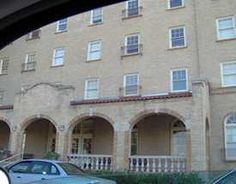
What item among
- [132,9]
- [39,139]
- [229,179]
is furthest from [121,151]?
[229,179]

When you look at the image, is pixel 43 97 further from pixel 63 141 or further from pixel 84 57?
pixel 84 57

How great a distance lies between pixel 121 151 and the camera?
20656 millimetres

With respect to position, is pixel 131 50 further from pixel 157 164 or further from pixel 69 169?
pixel 69 169

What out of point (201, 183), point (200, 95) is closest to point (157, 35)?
point (200, 95)

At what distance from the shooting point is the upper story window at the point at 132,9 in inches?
1124

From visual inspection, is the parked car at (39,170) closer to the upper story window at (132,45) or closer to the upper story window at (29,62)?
the upper story window at (132,45)

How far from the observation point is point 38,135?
28766mm

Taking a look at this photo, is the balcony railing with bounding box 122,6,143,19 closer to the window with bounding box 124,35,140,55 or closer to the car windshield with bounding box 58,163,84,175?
the window with bounding box 124,35,140,55

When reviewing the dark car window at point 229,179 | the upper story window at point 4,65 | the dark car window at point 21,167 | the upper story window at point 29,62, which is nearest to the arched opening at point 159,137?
the dark car window at point 21,167

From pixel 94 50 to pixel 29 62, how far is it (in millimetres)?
6783

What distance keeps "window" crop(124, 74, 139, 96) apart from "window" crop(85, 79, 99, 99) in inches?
102

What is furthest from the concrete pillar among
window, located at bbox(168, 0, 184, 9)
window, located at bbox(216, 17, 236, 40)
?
window, located at bbox(168, 0, 184, 9)

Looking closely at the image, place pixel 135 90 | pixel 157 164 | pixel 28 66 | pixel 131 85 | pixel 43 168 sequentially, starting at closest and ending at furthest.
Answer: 1. pixel 43 168
2. pixel 157 164
3. pixel 135 90
4. pixel 131 85
5. pixel 28 66

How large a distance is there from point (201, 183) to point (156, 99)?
564 cm
